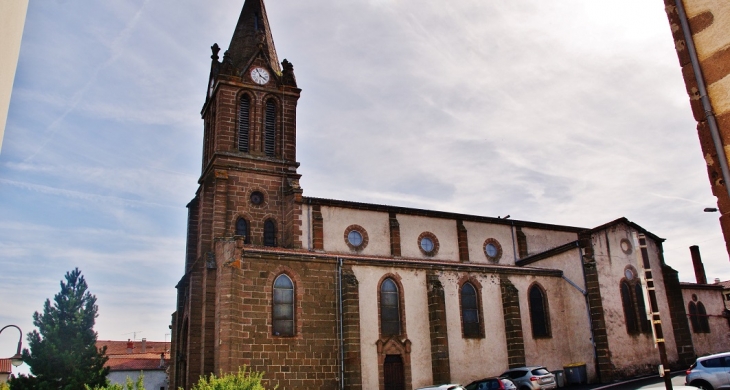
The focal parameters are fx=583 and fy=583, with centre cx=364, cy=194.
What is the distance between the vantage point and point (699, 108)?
14.5ft

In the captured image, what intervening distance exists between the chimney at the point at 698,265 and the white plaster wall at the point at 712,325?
271 centimetres

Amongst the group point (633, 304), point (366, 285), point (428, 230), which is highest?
point (428, 230)

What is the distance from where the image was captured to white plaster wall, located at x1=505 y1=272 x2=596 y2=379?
30.0m

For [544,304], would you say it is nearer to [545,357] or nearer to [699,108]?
[545,357]

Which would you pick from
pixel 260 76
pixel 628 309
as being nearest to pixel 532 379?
pixel 628 309

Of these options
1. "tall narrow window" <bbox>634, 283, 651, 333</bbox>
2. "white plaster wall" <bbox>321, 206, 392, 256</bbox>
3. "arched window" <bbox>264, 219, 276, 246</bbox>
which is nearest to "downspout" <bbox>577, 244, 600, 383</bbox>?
"tall narrow window" <bbox>634, 283, 651, 333</bbox>

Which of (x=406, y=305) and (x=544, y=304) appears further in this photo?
(x=544, y=304)

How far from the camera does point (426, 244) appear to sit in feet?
112

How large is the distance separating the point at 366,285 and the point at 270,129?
464 inches

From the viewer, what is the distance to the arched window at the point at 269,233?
3117 centimetres

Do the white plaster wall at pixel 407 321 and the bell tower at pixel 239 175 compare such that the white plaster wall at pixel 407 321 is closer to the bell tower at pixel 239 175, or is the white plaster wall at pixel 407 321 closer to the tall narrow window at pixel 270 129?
the bell tower at pixel 239 175

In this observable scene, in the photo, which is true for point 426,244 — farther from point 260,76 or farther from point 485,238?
point 260,76

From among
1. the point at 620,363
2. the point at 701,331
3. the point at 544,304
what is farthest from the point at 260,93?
the point at 701,331

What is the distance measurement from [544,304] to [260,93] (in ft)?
65.5
